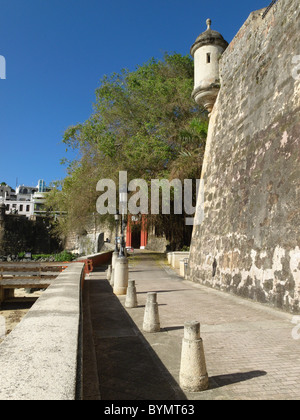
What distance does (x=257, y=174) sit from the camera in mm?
9133

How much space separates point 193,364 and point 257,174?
274 inches

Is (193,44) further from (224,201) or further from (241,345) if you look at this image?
(241,345)

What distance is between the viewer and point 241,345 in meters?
4.69

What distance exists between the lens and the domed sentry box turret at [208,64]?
47.0 ft

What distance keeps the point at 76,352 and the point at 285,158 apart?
6.93 meters

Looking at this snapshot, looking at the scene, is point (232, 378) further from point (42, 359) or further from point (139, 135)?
point (139, 135)

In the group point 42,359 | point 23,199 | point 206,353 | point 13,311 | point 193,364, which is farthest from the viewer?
point 23,199

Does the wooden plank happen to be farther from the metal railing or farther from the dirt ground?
the metal railing

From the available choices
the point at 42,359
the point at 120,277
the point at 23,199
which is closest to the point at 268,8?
the point at 120,277

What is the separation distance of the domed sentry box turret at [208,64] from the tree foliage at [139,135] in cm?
473

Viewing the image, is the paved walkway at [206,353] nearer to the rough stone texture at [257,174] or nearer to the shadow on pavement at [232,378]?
the shadow on pavement at [232,378]

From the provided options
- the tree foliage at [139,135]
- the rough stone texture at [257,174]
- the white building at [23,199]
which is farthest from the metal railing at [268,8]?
the white building at [23,199]

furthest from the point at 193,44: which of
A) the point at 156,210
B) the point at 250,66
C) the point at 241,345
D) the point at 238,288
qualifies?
the point at 241,345

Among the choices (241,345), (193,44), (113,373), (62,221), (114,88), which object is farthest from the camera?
(62,221)
